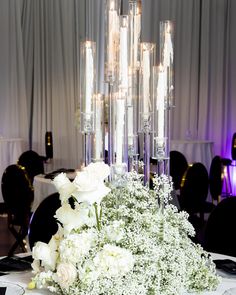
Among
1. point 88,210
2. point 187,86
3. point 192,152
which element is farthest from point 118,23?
point 187,86

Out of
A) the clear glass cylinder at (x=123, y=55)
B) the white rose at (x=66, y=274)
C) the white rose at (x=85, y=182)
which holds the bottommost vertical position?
the white rose at (x=66, y=274)

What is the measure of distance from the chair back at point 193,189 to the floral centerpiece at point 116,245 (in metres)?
3.01

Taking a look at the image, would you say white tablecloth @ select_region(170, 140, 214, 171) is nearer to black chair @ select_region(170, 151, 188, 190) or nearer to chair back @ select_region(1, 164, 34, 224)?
black chair @ select_region(170, 151, 188, 190)

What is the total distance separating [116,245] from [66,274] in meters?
0.18

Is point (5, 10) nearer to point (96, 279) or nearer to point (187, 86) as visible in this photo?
point (187, 86)

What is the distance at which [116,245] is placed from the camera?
1.64 meters

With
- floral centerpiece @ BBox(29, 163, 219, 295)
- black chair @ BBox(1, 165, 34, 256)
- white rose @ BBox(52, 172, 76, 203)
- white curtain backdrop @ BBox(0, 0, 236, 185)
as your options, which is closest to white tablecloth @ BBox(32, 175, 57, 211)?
black chair @ BBox(1, 165, 34, 256)

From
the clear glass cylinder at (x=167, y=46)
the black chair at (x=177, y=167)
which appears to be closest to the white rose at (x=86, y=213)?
the clear glass cylinder at (x=167, y=46)

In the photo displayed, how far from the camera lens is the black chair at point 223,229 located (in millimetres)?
2904

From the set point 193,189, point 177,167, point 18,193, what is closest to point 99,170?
point 18,193

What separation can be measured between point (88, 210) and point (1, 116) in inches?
303

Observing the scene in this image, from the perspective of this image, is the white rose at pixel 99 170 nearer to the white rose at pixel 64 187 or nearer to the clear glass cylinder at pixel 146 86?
the white rose at pixel 64 187

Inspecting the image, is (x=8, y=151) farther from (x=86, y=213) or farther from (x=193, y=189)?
(x=86, y=213)

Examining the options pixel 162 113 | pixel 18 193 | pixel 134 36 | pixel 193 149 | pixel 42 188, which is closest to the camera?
pixel 162 113
